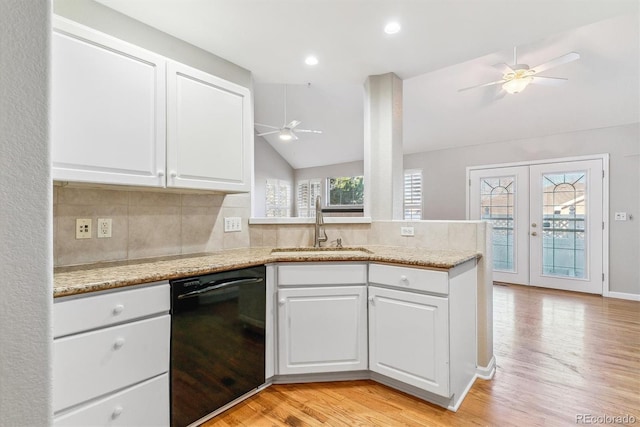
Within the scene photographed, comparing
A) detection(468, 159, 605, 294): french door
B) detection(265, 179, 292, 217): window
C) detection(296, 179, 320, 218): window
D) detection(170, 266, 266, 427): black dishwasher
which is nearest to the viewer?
detection(170, 266, 266, 427): black dishwasher

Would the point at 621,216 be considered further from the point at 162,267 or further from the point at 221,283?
the point at 162,267

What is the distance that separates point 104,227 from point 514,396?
2.73 m

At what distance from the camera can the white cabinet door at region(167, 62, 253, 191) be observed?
1.84 metres

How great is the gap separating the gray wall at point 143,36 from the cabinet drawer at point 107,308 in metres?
1.61

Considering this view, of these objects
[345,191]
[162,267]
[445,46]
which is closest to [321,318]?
[162,267]

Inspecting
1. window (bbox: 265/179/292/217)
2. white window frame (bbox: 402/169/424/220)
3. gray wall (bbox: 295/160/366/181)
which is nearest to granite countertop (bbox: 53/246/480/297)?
white window frame (bbox: 402/169/424/220)

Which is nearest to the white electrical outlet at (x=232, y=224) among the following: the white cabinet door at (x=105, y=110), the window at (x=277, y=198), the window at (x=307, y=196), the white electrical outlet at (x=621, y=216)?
the white cabinet door at (x=105, y=110)

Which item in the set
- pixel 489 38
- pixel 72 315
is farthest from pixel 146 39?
pixel 489 38

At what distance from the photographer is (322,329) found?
2.02 meters

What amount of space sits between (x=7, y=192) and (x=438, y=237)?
237cm

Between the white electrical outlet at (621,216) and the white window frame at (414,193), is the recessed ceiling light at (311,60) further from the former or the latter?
the white electrical outlet at (621,216)

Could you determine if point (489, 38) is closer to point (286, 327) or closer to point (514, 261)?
point (286, 327)

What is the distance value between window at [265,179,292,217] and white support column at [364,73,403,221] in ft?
17.3

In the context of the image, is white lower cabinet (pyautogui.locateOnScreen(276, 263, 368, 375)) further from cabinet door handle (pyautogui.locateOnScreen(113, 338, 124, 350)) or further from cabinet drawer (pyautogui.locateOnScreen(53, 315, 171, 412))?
cabinet door handle (pyautogui.locateOnScreen(113, 338, 124, 350))
